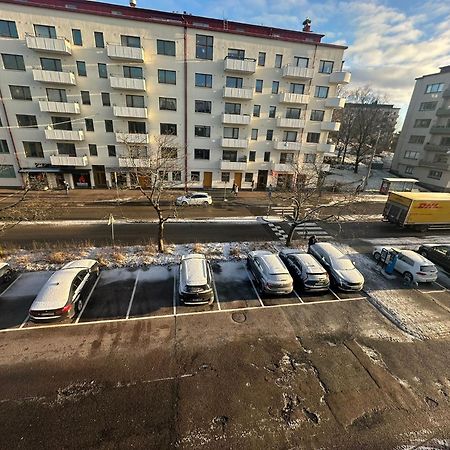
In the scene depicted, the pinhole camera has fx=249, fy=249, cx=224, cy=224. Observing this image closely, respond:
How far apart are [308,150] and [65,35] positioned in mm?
31776

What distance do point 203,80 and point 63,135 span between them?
17698 mm

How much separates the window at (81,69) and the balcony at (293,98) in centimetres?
2324

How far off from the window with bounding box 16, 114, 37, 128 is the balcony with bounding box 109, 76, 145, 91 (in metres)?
10.1

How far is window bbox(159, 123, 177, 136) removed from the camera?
103ft

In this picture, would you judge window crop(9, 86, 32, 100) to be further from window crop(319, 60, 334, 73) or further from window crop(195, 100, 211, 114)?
window crop(319, 60, 334, 73)

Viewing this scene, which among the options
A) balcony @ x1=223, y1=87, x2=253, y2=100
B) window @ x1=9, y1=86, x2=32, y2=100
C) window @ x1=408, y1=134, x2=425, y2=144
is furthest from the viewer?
window @ x1=408, y1=134, x2=425, y2=144

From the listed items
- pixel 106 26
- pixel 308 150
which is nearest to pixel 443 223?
pixel 308 150

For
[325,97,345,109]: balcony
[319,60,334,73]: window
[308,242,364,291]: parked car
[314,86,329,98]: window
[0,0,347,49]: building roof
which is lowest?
[308,242,364,291]: parked car

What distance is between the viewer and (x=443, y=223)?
23.5 meters

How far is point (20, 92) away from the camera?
2748 centimetres

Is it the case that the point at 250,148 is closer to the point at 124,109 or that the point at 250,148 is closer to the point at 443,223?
the point at 124,109

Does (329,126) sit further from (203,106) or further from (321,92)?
(203,106)

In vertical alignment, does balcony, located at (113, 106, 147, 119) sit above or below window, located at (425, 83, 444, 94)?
below

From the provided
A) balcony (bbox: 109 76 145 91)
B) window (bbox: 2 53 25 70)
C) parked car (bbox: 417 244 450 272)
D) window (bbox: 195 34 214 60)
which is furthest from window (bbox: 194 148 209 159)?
parked car (bbox: 417 244 450 272)
